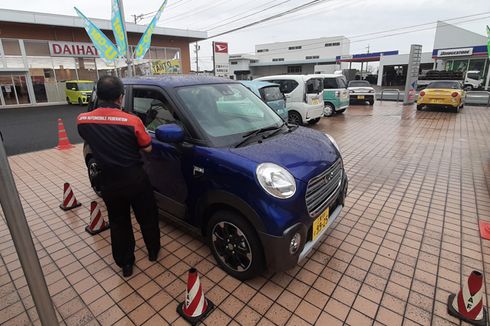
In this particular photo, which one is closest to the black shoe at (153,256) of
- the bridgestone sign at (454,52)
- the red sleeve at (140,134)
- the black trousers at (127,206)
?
the black trousers at (127,206)

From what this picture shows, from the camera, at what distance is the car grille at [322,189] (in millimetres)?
2328

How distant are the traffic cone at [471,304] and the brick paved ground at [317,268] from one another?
0.08m

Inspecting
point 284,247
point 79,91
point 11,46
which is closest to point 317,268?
point 284,247

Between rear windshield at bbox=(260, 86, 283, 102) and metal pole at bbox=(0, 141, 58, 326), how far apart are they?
6790 mm

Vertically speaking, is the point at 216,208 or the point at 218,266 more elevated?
the point at 216,208

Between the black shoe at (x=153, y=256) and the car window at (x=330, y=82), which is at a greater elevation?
the car window at (x=330, y=82)

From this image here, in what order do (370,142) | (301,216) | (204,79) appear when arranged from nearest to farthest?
(301,216) → (204,79) → (370,142)

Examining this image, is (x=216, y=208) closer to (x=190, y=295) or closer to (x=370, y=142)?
(x=190, y=295)

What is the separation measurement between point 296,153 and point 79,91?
66.1ft

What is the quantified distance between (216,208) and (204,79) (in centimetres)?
157

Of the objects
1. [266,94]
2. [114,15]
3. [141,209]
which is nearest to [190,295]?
[141,209]

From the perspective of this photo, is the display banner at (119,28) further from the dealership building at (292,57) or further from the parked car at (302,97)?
the dealership building at (292,57)

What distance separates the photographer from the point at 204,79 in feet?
10.6

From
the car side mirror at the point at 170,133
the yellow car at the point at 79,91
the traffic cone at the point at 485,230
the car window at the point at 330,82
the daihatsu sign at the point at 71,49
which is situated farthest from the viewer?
the daihatsu sign at the point at 71,49
